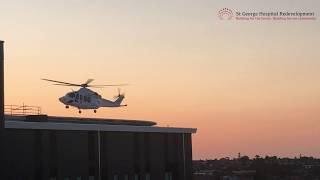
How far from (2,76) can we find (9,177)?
23.3ft

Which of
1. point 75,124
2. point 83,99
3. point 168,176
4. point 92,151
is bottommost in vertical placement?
point 168,176

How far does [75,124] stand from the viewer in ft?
167

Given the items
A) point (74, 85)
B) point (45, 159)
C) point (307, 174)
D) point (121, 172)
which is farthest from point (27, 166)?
point (307, 174)

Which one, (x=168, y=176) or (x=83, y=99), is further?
(x=83, y=99)

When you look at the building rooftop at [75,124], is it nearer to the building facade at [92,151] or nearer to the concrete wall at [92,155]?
the building facade at [92,151]

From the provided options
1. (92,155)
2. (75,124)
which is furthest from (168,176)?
(75,124)

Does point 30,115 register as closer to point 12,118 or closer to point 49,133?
point 12,118

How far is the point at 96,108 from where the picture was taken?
68125 millimetres

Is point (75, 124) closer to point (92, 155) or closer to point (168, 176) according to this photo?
point (92, 155)

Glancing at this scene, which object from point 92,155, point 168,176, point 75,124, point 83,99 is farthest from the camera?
point 83,99

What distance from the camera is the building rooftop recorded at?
46737mm

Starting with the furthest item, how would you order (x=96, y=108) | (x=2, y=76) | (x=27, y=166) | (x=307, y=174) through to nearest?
(x=307, y=174) < (x=96, y=108) < (x=27, y=166) < (x=2, y=76)

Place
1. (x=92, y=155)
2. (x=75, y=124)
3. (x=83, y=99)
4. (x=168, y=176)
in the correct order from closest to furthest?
(x=75, y=124) → (x=92, y=155) → (x=168, y=176) → (x=83, y=99)

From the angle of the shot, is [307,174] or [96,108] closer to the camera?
[96,108]
